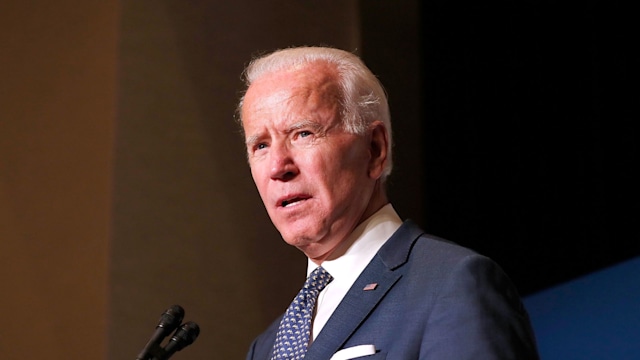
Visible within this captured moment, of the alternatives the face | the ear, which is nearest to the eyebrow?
the face

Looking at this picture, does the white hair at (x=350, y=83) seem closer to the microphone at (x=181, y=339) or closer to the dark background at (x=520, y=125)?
the microphone at (x=181, y=339)

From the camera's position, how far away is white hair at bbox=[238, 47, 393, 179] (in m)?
2.05

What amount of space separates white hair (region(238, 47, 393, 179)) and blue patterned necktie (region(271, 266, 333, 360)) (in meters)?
0.29

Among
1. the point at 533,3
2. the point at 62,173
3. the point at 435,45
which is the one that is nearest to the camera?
the point at 533,3

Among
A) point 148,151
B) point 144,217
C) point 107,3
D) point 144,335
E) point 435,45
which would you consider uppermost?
point 107,3

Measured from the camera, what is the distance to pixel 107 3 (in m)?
3.28

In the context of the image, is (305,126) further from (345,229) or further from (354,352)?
(354,352)

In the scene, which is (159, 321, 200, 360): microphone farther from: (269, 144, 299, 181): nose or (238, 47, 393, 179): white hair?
(238, 47, 393, 179): white hair

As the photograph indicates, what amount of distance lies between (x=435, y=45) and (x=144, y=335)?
1521 millimetres

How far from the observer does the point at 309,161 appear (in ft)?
6.42

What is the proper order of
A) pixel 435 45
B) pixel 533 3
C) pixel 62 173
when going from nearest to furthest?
1. pixel 533 3
2. pixel 62 173
3. pixel 435 45

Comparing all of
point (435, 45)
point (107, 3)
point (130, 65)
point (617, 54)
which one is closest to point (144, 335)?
point (130, 65)

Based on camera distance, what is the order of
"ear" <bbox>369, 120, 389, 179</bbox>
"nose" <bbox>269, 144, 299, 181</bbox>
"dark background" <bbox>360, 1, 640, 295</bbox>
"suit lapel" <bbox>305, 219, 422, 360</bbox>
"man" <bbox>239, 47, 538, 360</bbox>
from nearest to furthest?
"man" <bbox>239, 47, 538, 360</bbox>, "suit lapel" <bbox>305, 219, 422, 360</bbox>, "nose" <bbox>269, 144, 299, 181</bbox>, "ear" <bbox>369, 120, 389, 179</bbox>, "dark background" <bbox>360, 1, 640, 295</bbox>

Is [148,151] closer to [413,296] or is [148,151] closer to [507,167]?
[507,167]
